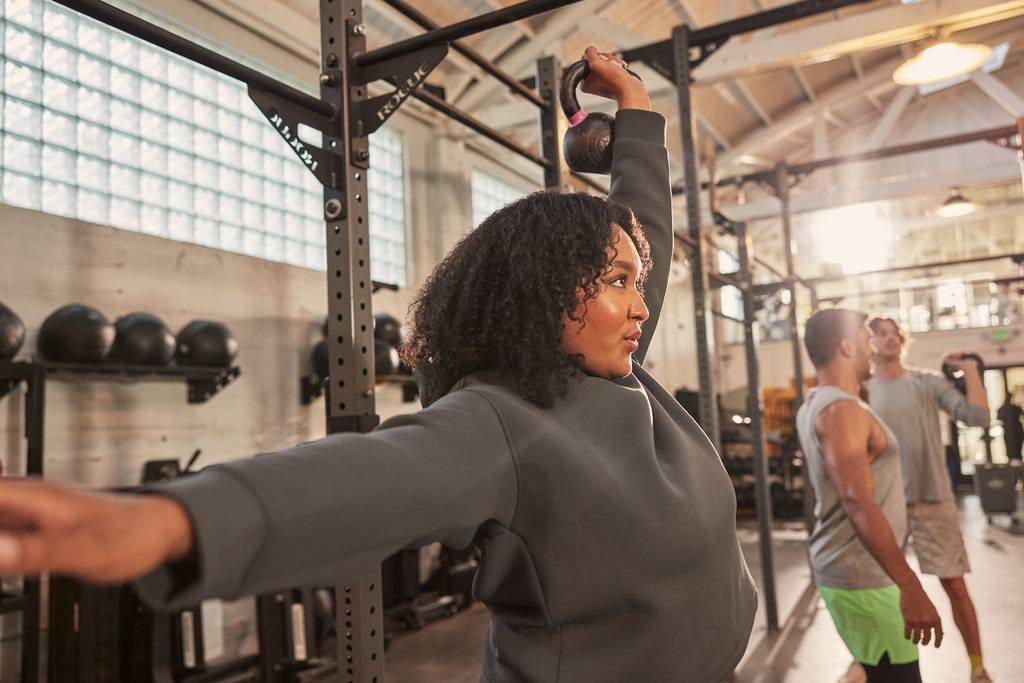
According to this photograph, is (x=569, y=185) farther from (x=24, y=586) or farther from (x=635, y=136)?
(x=24, y=586)

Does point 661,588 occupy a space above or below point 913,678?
above

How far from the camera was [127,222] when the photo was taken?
4.32m

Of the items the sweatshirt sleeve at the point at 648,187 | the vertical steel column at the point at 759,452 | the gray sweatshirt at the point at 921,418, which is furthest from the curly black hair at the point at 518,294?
the vertical steel column at the point at 759,452

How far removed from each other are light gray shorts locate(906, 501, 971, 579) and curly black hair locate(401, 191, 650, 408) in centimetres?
282

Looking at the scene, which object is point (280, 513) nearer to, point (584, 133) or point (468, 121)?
point (584, 133)

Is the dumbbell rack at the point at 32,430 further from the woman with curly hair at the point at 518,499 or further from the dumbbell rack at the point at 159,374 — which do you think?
the woman with curly hair at the point at 518,499

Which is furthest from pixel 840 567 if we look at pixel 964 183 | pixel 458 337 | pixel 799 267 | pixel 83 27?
pixel 799 267

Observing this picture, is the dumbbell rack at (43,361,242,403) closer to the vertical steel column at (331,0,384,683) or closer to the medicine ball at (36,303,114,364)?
the medicine ball at (36,303,114,364)

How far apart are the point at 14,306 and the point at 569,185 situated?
115 inches

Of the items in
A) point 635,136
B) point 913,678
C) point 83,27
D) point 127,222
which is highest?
point 83,27

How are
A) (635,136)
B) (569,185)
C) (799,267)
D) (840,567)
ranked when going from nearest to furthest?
(635,136) → (840,567) → (569,185) → (799,267)

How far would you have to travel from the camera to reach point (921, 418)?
3.44 metres

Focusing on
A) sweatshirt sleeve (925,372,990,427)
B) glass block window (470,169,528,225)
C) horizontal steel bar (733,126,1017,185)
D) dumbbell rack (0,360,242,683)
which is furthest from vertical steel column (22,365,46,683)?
horizontal steel bar (733,126,1017,185)

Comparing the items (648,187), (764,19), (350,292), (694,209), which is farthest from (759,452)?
(350,292)
